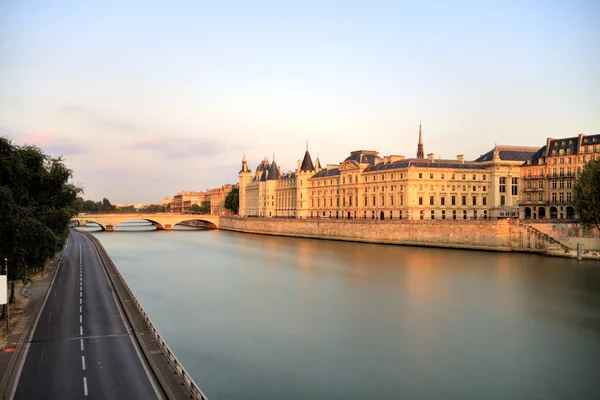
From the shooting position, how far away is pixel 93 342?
19.4 m

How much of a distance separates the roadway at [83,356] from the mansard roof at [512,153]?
65137mm

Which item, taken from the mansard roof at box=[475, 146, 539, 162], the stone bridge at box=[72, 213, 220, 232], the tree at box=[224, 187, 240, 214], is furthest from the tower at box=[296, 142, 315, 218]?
the tree at box=[224, 187, 240, 214]

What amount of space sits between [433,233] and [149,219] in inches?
2700

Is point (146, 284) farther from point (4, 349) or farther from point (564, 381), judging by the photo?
Result: point (564, 381)

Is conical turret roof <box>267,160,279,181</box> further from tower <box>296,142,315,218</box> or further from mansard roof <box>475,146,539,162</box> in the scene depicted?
mansard roof <box>475,146,539,162</box>

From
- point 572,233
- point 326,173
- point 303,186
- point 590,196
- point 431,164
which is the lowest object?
point 572,233

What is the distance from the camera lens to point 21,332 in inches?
811

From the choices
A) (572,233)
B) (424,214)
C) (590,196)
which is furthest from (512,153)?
(590,196)

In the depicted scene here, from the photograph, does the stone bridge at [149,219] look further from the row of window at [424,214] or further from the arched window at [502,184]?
→ the arched window at [502,184]

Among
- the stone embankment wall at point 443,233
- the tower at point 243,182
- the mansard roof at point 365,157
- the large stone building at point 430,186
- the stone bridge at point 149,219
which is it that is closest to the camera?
the stone embankment wall at point 443,233

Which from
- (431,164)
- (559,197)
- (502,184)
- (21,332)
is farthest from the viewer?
(431,164)

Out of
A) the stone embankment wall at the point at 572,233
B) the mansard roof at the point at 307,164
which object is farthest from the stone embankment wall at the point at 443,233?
the mansard roof at the point at 307,164

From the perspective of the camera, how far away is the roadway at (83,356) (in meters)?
14.9

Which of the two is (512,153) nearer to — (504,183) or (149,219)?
(504,183)
